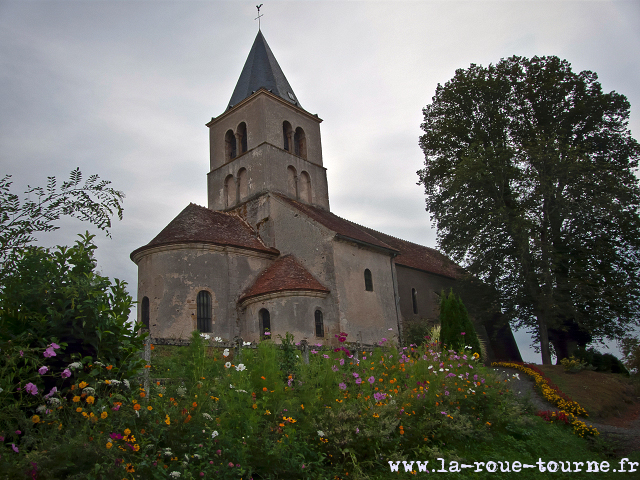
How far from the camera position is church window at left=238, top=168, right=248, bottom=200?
84.7 feet

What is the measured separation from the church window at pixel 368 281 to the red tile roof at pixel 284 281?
8.33 ft

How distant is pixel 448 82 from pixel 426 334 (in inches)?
560

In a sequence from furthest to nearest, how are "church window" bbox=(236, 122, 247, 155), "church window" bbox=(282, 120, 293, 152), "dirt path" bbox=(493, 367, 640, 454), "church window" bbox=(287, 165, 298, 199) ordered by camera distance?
1. "church window" bbox=(282, 120, 293, 152)
2. "church window" bbox=(236, 122, 247, 155)
3. "church window" bbox=(287, 165, 298, 199)
4. "dirt path" bbox=(493, 367, 640, 454)

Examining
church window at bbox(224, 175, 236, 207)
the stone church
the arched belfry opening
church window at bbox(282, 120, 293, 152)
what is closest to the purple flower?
the stone church

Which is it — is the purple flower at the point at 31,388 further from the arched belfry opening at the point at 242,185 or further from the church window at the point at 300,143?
the church window at the point at 300,143

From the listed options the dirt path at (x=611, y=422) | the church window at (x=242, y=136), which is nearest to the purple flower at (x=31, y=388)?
the dirt path at (x=611, y=422)

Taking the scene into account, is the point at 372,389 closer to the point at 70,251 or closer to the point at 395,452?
the point at 395,452

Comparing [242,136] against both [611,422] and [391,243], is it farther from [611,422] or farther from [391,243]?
[611,422]

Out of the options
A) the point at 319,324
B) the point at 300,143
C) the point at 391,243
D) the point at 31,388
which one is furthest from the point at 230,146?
the point at 31,388

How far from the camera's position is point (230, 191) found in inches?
1051

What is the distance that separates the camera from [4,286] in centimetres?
523

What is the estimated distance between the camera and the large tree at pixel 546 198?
73.3 feet

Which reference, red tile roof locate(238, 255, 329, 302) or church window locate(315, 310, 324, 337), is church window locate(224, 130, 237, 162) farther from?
church window locate(315, 310, 324, 337)

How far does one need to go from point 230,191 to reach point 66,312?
71.1 feet
